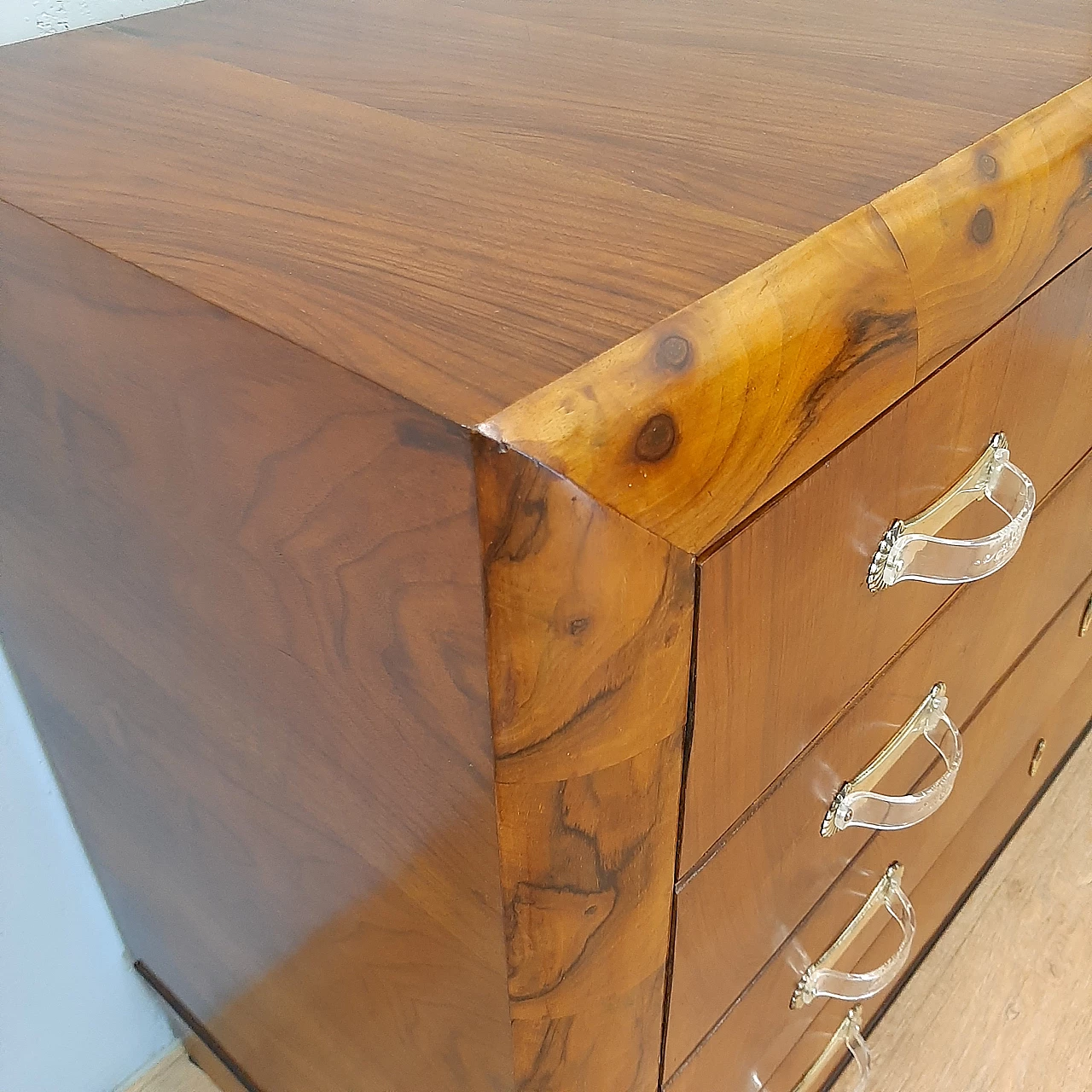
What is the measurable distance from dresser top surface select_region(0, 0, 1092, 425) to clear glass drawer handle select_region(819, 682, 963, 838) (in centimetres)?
31

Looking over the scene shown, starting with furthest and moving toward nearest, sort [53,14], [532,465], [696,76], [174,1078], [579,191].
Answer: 1. [174,1078]
2. [53,14]
3. [696,76]
4. [579,191]
5. [532,465]

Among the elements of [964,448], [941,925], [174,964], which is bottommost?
[941,925]

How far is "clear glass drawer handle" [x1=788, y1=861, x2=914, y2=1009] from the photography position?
622mm

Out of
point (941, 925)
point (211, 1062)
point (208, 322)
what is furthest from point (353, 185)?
point (941, 925)

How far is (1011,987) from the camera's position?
0.98 metres

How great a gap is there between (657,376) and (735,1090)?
0.49 meters

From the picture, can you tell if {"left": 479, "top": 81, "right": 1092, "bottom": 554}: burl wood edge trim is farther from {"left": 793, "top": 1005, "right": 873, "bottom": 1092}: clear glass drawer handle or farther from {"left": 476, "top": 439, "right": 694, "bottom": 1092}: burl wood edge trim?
{"left": 793, "top": 1005, "right": 873, "bottom": 1092}: clear glass drawer handle

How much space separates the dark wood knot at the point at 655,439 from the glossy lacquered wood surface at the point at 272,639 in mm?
51

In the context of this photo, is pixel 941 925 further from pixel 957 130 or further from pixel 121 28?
pixel 121 28

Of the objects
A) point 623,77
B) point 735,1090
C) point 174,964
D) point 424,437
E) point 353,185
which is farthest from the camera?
point 174,964

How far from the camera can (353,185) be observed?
1.26ft

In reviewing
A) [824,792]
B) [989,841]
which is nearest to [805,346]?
[824,792]

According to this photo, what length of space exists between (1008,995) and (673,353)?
3.01 ft

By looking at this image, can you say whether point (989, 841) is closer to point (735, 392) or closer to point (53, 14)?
point (735, 392)
